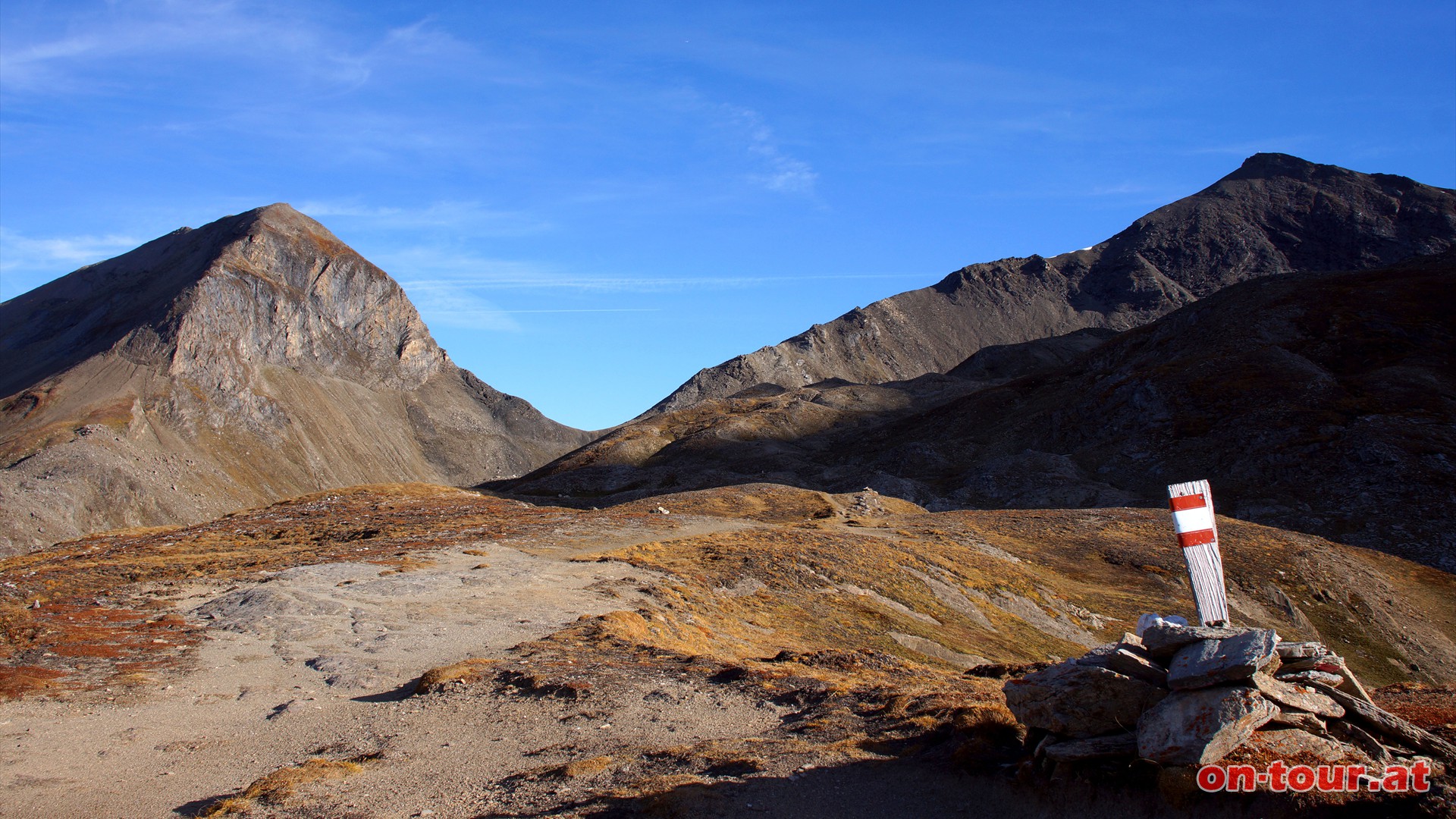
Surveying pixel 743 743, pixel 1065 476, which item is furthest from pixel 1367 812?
pixel 1065 476

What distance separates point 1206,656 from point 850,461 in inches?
3881

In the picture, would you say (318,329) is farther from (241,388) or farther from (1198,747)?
(1198,747)

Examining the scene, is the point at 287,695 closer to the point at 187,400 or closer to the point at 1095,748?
the point at 1095,748

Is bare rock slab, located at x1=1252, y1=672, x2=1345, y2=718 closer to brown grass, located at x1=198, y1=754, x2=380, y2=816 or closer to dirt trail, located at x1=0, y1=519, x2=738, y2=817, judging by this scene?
dirt trail, located at x1=0, y1=519, x2=738, y2=817

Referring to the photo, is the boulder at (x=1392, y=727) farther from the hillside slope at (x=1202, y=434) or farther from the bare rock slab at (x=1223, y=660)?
the hillside slope at (x=1202, y=434)

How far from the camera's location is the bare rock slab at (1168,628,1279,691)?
31.3 ft

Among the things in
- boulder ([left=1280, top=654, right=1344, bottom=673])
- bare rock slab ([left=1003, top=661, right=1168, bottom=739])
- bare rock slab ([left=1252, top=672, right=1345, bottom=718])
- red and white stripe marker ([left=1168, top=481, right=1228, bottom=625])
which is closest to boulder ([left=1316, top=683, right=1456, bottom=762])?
bare rock slab ([left=1252, top=672, right=1345, bottom=718])

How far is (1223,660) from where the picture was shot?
970 centimetres

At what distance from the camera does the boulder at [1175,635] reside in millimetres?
10172

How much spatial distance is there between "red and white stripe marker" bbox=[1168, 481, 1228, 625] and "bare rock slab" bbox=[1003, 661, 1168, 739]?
4.23ft

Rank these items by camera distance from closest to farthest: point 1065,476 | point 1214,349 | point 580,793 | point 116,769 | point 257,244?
point 580,793, point 116,769, point 1065,476, point 1214,349, point 257,244

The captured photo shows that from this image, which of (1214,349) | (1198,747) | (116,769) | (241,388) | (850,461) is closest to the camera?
(1198,747)

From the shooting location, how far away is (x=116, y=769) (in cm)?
1311

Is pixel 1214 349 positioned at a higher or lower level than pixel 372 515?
higher
